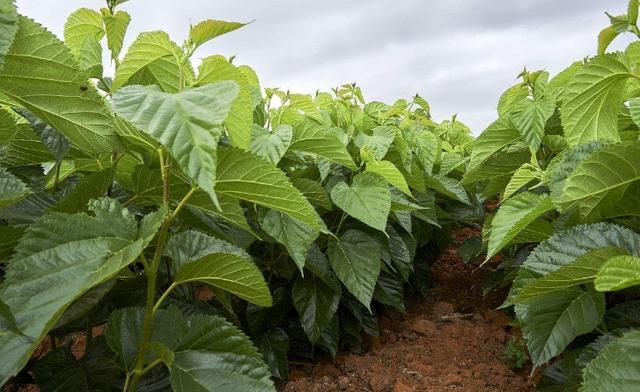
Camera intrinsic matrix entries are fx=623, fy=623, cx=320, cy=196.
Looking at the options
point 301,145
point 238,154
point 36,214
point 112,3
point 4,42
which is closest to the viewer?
point 4,42

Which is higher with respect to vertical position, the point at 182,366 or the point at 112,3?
the point at 112,3

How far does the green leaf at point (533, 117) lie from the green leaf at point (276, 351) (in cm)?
111

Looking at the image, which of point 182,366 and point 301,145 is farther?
point 301,145

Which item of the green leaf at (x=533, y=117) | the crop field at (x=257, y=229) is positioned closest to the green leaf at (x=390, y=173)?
the crop field at (x=257, y=229)

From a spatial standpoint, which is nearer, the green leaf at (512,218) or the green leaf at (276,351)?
the green leaf at (512,218)

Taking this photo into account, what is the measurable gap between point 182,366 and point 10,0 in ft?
2.20

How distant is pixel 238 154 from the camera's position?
1079 millimetres

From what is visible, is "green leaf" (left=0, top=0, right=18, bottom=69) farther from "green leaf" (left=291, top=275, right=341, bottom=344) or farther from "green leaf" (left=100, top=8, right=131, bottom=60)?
"green leaf" (left=291, top=275, right=341, bottom=344)

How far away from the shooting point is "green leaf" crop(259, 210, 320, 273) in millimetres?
1738

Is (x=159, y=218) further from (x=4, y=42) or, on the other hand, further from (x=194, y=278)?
(x=4, y=42)

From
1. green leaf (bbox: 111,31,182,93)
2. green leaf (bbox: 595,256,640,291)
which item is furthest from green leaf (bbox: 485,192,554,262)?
green leaf (bbox: 111,31,182,93)

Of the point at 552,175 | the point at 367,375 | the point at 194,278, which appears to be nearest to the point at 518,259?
the point at 367,375

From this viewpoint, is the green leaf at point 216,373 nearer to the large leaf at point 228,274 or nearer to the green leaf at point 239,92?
the large leaf at point 228,274

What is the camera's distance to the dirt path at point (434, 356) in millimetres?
2188
